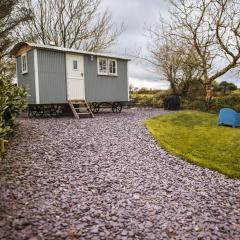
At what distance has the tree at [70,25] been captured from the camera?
23.4 metres

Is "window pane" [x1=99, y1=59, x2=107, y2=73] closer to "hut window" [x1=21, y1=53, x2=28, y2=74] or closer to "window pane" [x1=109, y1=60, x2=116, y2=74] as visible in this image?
"window pane" [x1=109, y1=60, x2=116, y2=74]

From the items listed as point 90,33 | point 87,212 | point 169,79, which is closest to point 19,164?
point 87,212

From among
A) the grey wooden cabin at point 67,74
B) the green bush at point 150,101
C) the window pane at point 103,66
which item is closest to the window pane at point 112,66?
the grey wooden cabin at point 67,74

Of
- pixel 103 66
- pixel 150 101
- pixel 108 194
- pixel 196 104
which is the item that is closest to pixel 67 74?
pixel 103 66

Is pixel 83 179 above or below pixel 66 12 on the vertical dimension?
below

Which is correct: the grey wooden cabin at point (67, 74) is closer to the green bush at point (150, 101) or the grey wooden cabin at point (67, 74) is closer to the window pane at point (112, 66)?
the window pane at point (112, 66)

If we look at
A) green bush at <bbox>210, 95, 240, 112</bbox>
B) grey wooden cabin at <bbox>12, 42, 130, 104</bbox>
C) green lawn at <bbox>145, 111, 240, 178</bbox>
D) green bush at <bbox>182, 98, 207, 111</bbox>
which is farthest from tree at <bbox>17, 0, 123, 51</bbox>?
green lawn at <bbox>145, 111, 240, 178</bbox>

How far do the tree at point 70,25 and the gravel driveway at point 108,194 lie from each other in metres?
17.0

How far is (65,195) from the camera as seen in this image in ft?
16.8

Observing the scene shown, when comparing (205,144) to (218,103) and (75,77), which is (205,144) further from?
(218,103)

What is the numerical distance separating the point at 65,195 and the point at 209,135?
7165 mm

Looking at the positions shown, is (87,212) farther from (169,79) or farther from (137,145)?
(169,79)

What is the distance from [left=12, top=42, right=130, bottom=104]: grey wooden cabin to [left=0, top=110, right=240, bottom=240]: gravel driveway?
6.46 meters

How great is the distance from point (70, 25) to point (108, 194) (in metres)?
21.1
